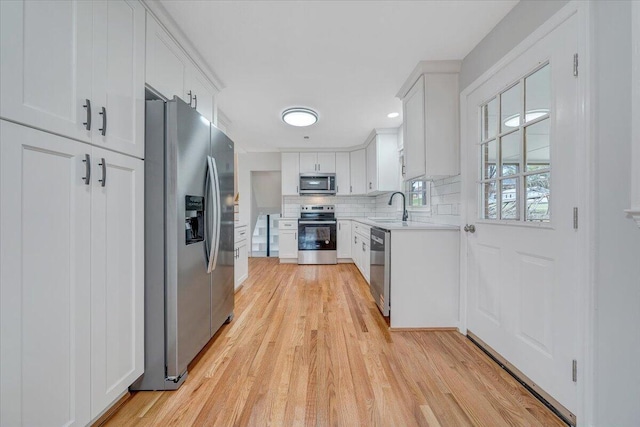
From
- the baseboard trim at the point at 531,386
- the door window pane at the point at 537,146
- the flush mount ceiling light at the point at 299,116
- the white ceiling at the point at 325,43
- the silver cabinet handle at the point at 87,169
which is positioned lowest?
the baseboard trim at the point at 531,386

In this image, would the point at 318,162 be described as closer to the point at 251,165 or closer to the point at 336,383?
the point at 251,165

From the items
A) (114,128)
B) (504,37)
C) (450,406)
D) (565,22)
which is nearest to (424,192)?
(504,37)

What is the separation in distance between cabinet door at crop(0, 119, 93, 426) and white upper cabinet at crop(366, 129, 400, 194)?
3745 millimetres

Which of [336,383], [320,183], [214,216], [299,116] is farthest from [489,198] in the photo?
[320,183]

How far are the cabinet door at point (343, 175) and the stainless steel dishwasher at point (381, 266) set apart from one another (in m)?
2.55

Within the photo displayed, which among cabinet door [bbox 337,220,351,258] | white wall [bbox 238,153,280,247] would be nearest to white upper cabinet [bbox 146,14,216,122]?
cabinet door [bbox 337,220,351,258]

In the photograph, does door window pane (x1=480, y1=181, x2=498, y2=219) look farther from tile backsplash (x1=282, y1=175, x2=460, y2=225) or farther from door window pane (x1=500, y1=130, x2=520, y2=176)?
tile backsplash (x1=282, y1=175, x2=460, y2=225)

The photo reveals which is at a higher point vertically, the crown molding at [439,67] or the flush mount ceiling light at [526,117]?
the crown molding at [439,67]

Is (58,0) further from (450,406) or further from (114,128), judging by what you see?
(450,406)

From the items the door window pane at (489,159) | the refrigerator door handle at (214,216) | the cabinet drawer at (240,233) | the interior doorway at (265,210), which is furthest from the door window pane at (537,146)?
the interior doorway at (265,210)

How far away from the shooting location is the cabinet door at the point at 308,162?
17.6 feet

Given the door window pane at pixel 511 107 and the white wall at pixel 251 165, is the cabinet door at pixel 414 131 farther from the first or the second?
the white wall at pixel 251 165

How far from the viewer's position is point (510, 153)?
67.2 inches

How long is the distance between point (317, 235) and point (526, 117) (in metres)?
3.88
